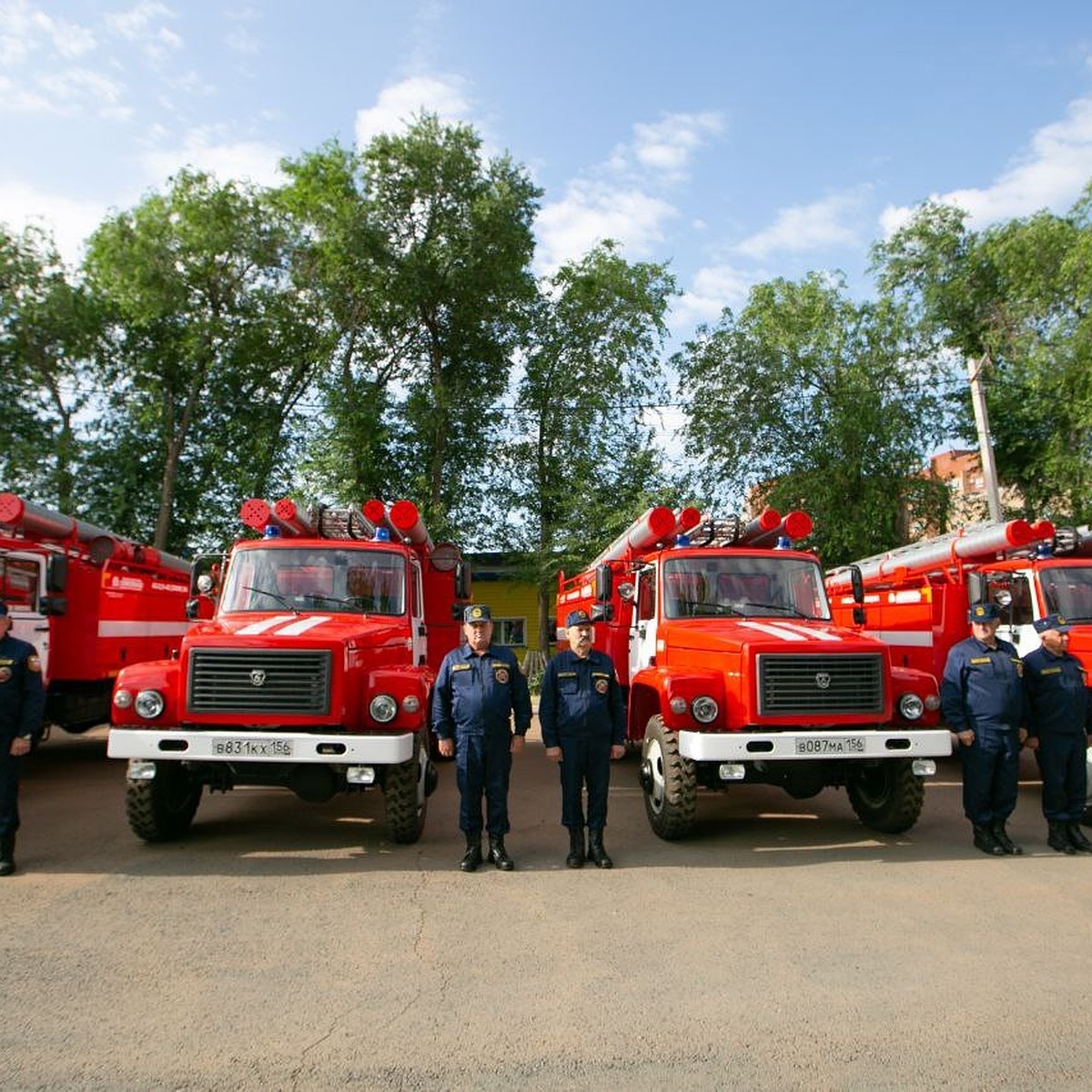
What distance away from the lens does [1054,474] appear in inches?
874

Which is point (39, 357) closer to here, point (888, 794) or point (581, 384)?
point (581, 384)

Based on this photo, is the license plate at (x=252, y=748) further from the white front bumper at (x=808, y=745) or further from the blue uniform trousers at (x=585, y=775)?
the white front bumper at (x=808, y=745)

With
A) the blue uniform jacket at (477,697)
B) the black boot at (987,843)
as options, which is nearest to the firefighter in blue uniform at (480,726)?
the blue uniform jacket at (477,697)

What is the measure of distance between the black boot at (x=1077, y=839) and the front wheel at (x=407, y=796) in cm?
474

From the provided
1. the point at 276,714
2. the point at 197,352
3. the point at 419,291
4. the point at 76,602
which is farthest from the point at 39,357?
the point at 276,714

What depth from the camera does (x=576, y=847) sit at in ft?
21.1

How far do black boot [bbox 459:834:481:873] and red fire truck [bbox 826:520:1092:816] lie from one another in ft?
14.5

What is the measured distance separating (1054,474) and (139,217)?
24.9 metres

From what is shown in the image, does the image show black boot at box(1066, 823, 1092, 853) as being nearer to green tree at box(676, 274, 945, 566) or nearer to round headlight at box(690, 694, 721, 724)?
round headlight at box(690, 694, 721, 724)

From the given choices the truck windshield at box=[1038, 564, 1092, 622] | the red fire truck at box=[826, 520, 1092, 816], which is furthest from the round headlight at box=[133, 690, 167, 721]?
the truck windshield at box=[1038, 564, 1092, 622]

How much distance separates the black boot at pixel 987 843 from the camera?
6.66m

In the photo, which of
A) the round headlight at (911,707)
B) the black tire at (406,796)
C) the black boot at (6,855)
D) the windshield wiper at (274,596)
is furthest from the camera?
the windshield wiper at (274,596)

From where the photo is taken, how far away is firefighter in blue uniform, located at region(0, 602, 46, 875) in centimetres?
606

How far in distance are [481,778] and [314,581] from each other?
2.60m
